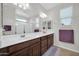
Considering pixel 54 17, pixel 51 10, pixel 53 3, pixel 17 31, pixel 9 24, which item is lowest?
pixel 17 31

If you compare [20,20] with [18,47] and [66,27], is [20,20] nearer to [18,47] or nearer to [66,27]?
[18,47]

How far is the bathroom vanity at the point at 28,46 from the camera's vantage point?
1.09 m

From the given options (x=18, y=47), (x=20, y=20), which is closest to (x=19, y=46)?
(x=18, y=47)

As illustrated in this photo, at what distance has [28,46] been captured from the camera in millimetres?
1420

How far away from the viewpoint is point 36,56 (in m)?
1.49

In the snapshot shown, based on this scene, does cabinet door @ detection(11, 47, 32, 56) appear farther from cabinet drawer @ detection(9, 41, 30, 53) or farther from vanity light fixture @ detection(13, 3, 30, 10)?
vanity light fixture @ detection(13, 3, 30, 10)

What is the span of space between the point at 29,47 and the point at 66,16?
784 mm

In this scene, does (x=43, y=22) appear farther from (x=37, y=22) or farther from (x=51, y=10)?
(x=51, y=10)

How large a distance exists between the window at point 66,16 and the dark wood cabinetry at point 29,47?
0.35 meters

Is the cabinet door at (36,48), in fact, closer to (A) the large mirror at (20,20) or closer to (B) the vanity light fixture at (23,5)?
(A) the large mirror at (20,20)

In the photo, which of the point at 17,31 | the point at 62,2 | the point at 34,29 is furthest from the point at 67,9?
the point at 17,31

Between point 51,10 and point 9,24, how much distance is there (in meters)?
0.71

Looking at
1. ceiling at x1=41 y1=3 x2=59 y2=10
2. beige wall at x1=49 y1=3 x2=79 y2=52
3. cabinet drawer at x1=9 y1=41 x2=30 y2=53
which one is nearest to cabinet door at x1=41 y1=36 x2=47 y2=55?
beige wall at x1=49 y1=3 x2=79 y2=52

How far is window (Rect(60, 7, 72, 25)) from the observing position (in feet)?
4.70
